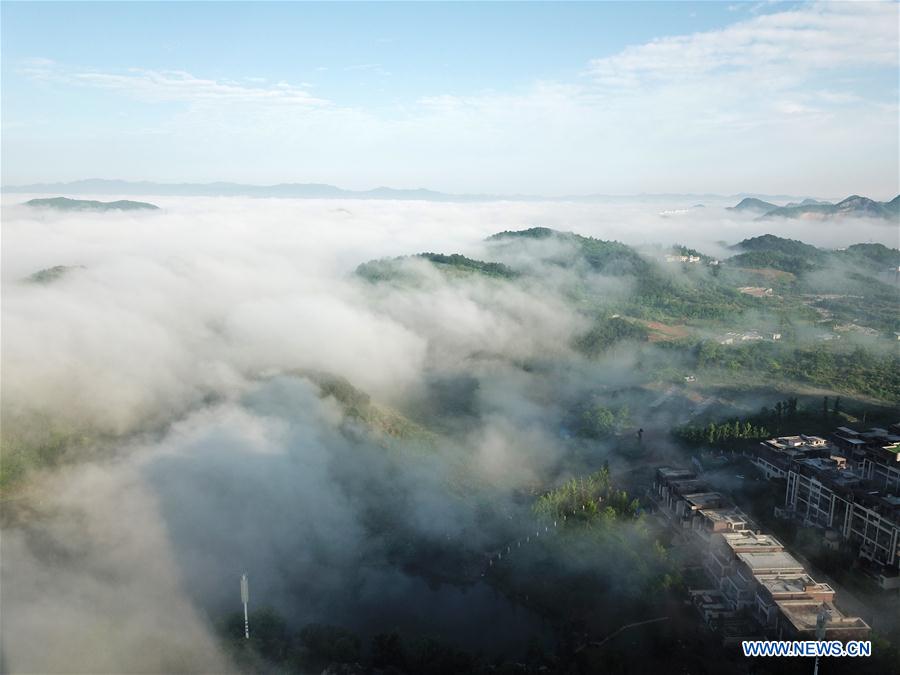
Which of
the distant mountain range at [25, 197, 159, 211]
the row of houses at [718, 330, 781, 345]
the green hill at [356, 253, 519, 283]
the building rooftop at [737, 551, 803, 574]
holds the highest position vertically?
the distant mountain range at [25, 197, 159, 211]

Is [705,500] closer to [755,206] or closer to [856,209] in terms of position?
[856,209]

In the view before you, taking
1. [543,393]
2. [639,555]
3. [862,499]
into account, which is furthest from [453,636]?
[543,393]

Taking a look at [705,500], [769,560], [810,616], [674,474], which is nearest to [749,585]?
[769,560]

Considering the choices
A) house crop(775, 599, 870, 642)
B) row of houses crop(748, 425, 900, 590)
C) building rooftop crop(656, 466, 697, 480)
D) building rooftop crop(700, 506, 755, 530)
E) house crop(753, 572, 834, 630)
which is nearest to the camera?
house crop(775, 599, 870, 642)

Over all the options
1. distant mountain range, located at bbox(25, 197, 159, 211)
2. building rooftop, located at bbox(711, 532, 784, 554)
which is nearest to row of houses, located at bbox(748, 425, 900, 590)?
building rooftop, located at bbox(711, 532, 784, 554)

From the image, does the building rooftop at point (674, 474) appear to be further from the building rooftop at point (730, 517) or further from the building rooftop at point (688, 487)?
the building rooftop at point (730, 517)

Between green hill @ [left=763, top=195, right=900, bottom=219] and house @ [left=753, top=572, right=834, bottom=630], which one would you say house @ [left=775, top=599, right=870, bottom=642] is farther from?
green hill @ [left=763, top=195, right=900, bottom=219]
